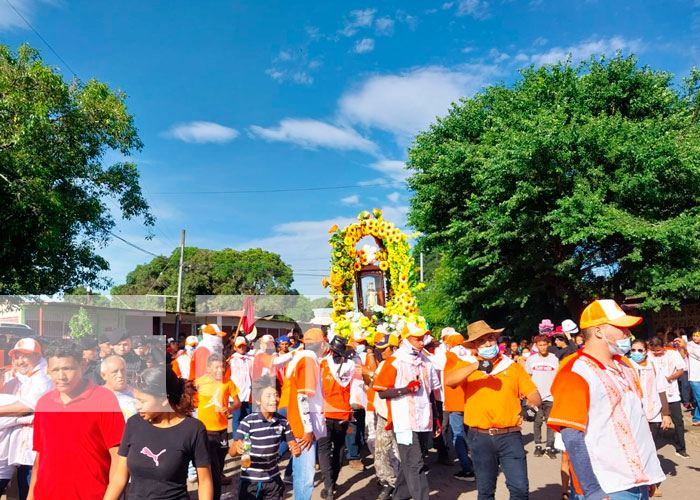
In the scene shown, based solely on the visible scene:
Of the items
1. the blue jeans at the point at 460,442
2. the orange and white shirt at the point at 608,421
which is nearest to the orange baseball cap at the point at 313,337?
the blue jeans at the point at 460,442

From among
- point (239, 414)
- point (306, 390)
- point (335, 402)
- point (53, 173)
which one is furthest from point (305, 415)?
point (53, 173)

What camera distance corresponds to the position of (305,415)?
17.8 ft

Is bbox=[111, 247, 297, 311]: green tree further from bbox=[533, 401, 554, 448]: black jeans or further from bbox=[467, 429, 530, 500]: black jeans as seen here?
bbox=[467, 429, 530, 500]: black jeans

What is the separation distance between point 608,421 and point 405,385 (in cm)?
273

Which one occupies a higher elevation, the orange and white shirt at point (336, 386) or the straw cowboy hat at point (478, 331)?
the straw cowboy hat at point (478, 331)

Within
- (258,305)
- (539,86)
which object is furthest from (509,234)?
(258,305)

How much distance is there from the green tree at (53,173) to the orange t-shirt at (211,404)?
8.70 meters

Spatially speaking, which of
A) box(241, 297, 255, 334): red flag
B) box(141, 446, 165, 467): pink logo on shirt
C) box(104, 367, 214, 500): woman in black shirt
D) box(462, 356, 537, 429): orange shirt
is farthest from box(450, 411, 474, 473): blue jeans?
box(241, 297, 255, 334): red flag

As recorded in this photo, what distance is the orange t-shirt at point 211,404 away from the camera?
223 inches

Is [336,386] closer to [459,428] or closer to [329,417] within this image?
[329,417]

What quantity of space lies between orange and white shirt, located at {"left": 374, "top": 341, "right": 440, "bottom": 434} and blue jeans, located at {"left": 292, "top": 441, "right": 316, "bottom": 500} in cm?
94

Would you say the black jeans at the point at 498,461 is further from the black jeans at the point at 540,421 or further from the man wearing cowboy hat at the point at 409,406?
the black jeans at the point at 540,421

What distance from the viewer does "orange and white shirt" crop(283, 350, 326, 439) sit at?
17.9 feet

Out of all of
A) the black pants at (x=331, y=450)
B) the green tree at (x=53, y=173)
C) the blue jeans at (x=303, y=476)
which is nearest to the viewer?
the blue jeans at (x=303, y=476)
